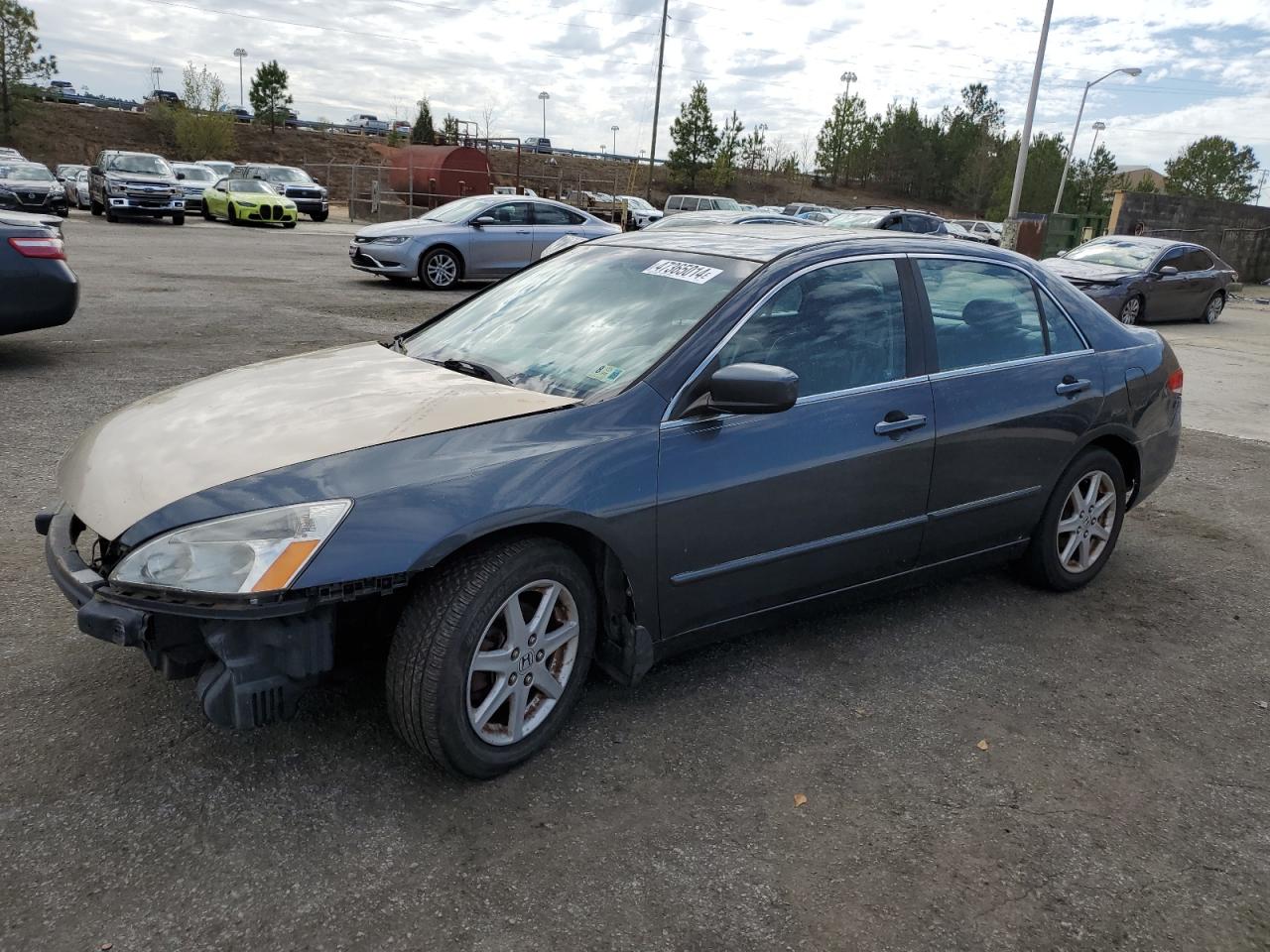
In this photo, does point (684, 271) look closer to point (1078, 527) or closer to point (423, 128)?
point (1078, 527)

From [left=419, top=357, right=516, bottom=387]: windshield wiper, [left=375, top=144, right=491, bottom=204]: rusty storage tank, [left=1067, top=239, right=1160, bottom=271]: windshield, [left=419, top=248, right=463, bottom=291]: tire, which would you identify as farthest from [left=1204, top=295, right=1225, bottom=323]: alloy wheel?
[left=375, top=144, right=491, bottom=204]: rusty storage tank

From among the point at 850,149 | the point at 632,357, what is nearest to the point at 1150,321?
the point at 632,357

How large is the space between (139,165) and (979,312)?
89.1 feet

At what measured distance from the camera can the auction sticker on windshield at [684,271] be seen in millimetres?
3469

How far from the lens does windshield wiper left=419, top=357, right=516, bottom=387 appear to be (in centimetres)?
331

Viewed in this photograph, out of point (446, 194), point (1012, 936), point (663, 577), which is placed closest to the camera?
point (1012, 936)

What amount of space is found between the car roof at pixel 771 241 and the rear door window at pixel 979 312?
0.30ft

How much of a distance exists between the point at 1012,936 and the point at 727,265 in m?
2.26

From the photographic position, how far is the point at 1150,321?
55.7ft

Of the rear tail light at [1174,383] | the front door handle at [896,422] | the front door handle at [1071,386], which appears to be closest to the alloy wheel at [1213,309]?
the rear tail light at [1174,383]

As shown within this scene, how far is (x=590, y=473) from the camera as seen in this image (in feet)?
9.36

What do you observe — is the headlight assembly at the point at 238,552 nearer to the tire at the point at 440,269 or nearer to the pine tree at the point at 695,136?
the tire at the point at 440,269

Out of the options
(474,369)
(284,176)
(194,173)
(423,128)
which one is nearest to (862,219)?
(474,369)

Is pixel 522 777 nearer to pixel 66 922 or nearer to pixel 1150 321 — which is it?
pixel 66 922
